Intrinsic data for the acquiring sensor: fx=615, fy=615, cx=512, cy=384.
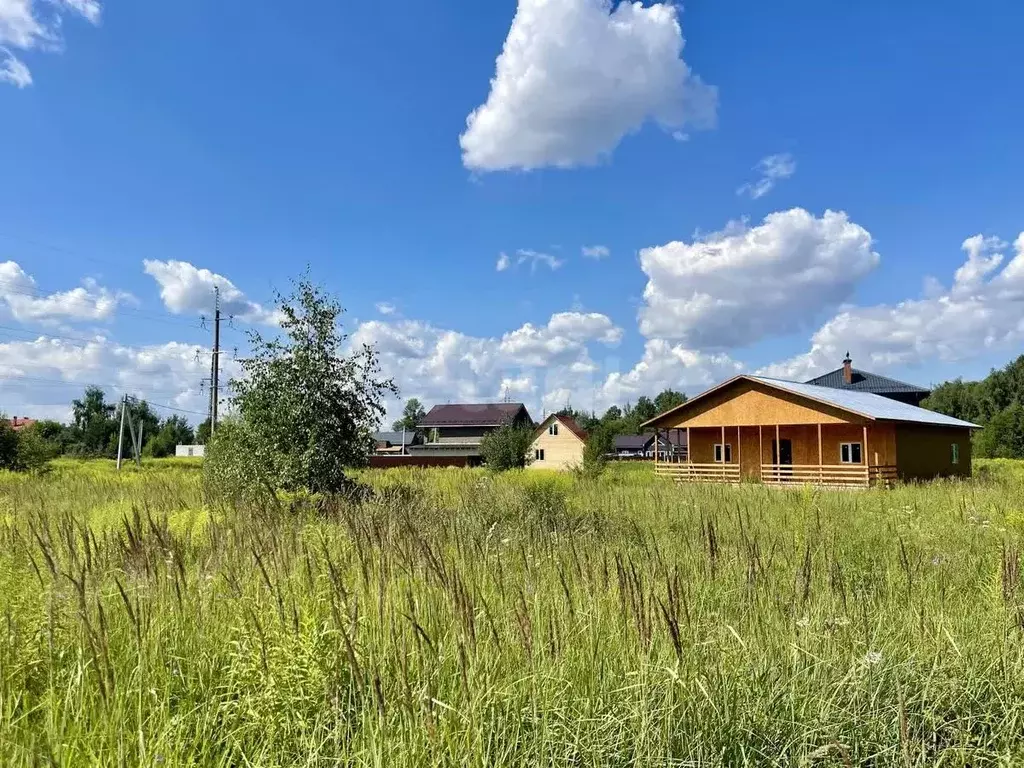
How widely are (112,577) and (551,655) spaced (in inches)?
103

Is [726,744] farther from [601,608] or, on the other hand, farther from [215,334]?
[215,334]

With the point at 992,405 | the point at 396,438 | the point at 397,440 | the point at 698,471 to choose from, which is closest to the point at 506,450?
the point at 698,471

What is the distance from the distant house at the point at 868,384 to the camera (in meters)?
43.9

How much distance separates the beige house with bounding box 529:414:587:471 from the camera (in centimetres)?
5900

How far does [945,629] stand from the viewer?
305 cm

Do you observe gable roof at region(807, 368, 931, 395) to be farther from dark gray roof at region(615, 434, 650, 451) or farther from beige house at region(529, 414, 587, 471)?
dark gray roof at region(615, 434, 650, 451)

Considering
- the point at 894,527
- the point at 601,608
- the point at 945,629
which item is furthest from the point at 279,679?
→ the point at 894,527

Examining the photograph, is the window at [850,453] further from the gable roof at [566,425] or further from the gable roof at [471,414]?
the gable roof at [471,414]

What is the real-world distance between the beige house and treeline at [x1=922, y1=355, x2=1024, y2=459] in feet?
108

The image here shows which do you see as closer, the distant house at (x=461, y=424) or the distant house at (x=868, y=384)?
the distant house at (x=868, y=384)

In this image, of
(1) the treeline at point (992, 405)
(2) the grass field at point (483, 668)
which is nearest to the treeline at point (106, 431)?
(2) the grass field at point (483, 668)

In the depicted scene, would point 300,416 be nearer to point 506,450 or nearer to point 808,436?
point 808,436

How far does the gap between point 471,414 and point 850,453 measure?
5007cm

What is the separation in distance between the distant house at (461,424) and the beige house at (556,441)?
8.45 meters
